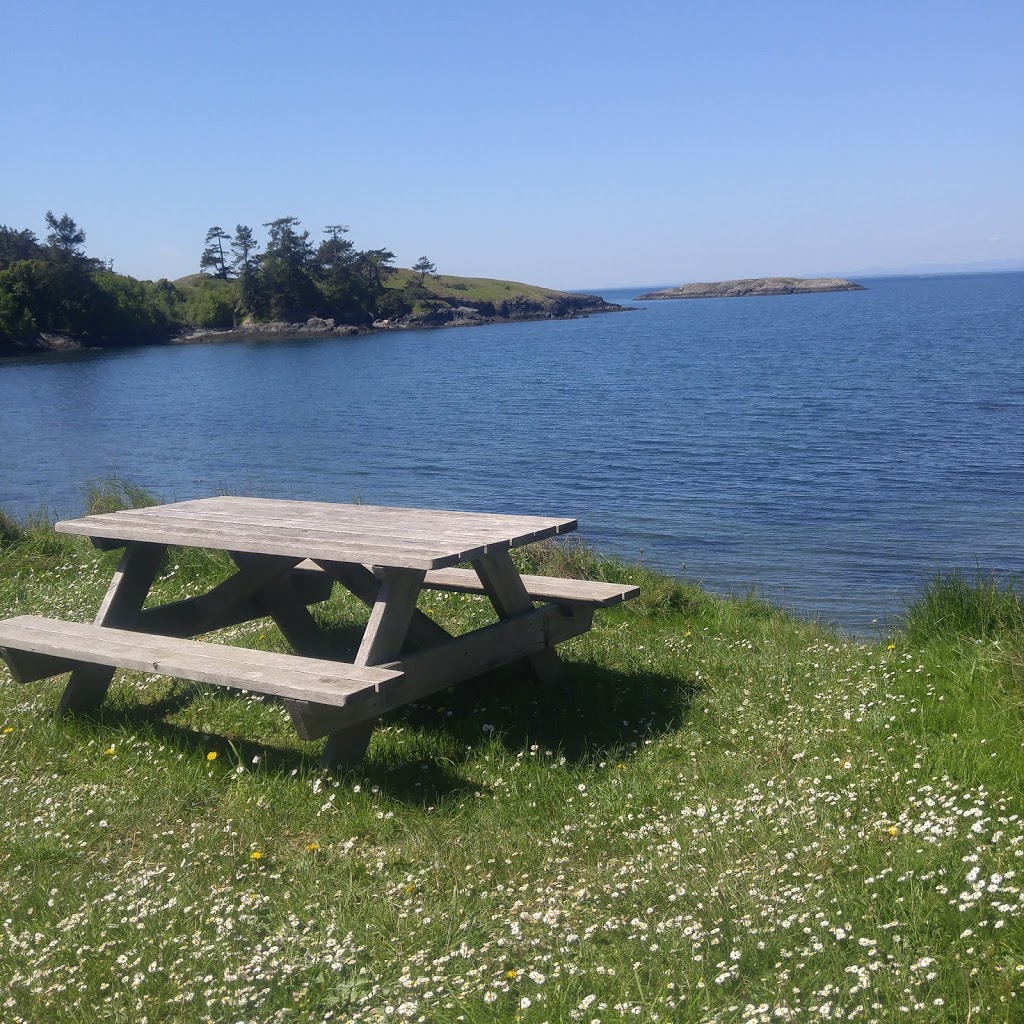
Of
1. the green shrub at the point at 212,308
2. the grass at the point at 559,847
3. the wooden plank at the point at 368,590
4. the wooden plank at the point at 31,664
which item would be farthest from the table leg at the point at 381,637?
the green shrub at the point at 212,308

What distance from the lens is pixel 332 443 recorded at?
108ft

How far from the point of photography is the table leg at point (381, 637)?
4.64m

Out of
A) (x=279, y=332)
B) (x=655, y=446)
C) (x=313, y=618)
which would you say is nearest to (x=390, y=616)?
(x=313, y=618)

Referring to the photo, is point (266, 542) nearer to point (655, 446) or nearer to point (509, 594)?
point (509, 594)

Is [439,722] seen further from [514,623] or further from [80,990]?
[80,990]

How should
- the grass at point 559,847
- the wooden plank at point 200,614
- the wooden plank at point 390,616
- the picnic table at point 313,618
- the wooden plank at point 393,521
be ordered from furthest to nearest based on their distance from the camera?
the wooden plank at point 200,614
the wooden plank at point 393,521
the wooden plank at point 390,616
the picnic table at point 313,618
the grass at point 559,847

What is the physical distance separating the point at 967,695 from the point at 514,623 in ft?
7.14

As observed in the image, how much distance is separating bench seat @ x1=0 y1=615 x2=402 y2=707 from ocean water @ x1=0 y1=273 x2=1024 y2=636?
7.06m

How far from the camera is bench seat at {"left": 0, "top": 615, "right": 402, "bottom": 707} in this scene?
14.2ft

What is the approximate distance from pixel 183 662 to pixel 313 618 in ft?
7.11

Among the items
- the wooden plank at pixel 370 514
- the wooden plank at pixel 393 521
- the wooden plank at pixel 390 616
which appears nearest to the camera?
the wooden plank at pixel 390 616

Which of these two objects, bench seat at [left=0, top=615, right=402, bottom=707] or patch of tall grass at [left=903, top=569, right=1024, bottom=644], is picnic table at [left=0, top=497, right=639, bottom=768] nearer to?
bench seat at [left=0, top=615, right=402, bottom=707]

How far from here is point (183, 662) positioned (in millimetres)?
4789

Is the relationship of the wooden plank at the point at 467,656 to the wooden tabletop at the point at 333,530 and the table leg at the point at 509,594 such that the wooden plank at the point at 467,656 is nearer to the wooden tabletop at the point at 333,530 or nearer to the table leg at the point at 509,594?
the table leg at the point at 509,594
